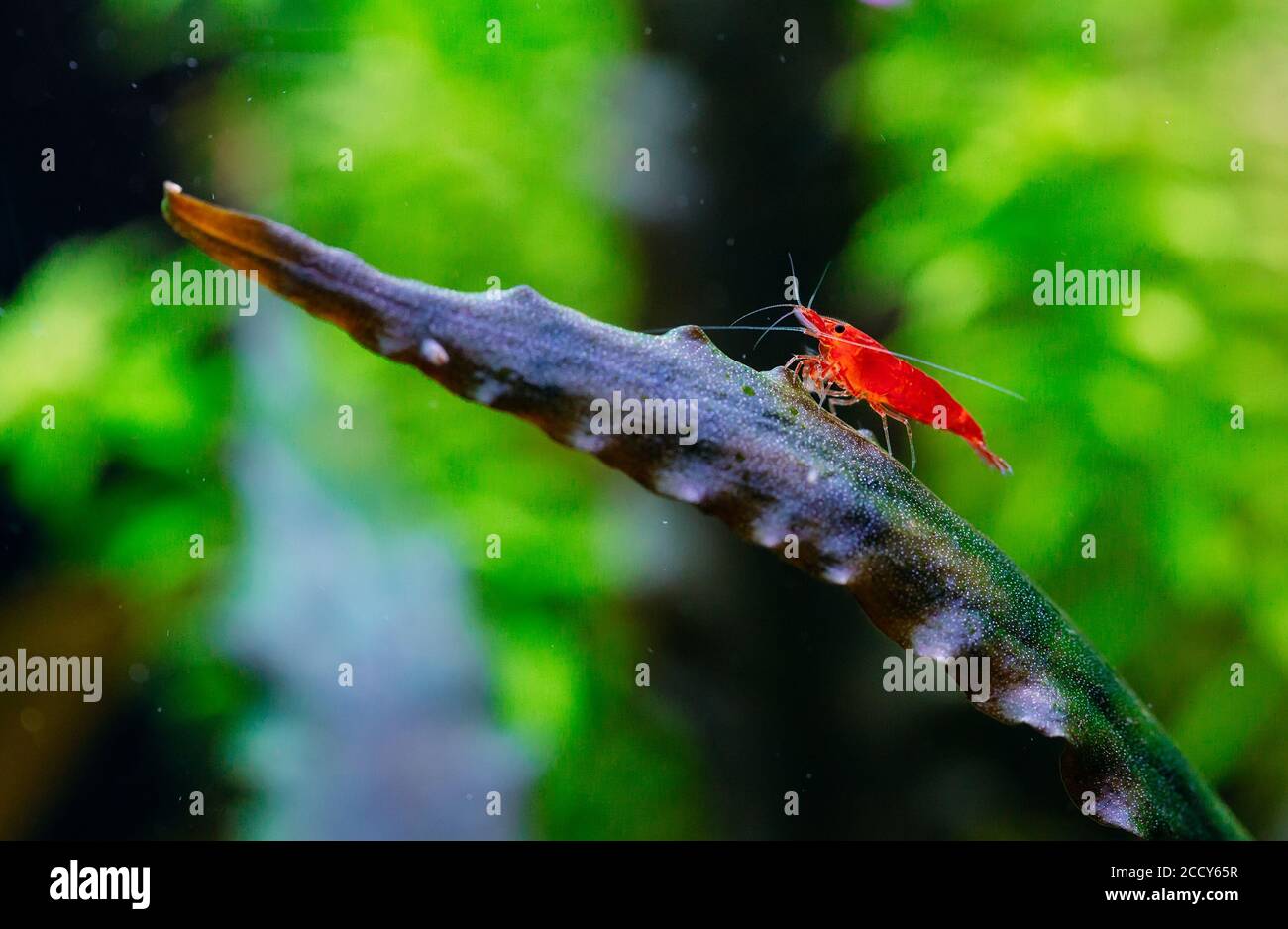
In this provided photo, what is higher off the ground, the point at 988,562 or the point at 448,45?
the point at 448,45

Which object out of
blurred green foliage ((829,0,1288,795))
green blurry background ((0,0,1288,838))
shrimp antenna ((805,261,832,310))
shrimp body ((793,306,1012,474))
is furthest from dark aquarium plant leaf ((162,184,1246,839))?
blurred green foliage ((829,0,1288,795))

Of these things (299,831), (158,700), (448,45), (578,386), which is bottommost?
(299,831)

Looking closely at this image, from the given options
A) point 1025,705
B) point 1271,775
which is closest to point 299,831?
point 1025,705

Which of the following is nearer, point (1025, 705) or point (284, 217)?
point (1025, 705)

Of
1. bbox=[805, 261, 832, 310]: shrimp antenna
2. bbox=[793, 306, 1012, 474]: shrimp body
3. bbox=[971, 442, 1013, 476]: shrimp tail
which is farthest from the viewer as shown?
bbox=[805, 261, 832, 310]: shrimp antenna

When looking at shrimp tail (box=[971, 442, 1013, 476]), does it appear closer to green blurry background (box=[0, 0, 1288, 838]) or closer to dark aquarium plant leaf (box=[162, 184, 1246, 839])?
dark aquarium plant leaf (box=[162, 184, 1246, 839])
